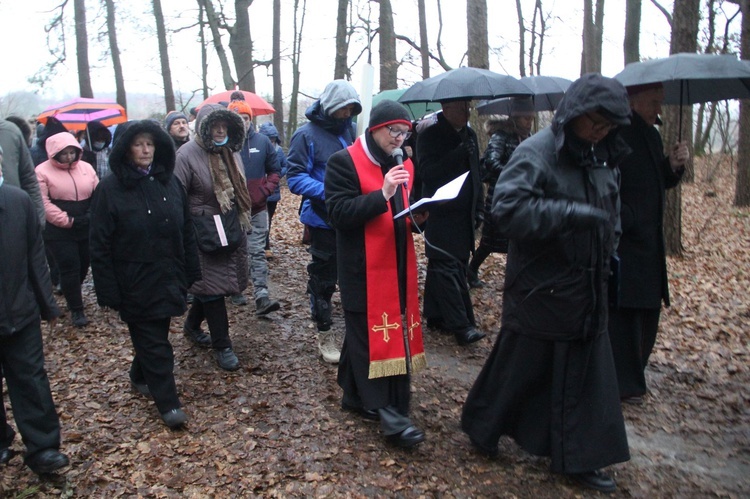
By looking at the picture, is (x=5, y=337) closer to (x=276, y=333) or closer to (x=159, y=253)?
(x=159, y=253)

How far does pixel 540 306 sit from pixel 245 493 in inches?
75.7

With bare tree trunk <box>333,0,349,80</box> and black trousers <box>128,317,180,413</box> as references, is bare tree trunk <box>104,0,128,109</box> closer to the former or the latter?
bare tree trunk <box>333,0,349,80</box>

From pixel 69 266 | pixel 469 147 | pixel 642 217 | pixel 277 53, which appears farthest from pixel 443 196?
pixel 277 53

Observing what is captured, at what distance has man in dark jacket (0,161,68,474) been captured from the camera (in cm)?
343

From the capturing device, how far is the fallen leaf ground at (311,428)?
359cm

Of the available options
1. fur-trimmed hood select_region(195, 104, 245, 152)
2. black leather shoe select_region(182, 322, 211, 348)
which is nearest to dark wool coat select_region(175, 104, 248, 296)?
fur-trimmed hood select_region(195, 104, 245, 152)

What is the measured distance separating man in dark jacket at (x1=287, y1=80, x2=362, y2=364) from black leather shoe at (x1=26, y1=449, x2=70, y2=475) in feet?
7.25

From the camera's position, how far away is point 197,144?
503 cm

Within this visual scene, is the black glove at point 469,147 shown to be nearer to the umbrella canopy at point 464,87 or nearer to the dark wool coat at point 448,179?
the dark wool coat at point 448,179

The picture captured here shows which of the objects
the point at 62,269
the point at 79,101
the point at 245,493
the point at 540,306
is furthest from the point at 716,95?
the point at 79,101

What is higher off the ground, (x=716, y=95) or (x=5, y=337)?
(x=716, y=95)

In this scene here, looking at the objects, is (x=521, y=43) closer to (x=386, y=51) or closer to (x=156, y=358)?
(x=386, y=51)

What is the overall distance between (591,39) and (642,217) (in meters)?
15.8

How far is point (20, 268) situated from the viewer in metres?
3.49
